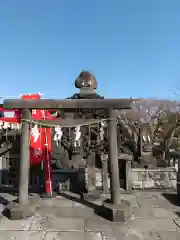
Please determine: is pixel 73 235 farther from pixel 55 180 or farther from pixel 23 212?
pixel 55 180

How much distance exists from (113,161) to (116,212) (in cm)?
143

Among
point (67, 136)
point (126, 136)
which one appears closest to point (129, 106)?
point (67, 136)

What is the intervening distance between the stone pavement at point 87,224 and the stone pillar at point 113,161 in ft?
2.49

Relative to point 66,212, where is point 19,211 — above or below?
above

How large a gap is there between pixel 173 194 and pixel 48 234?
5.65m

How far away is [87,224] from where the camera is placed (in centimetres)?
576

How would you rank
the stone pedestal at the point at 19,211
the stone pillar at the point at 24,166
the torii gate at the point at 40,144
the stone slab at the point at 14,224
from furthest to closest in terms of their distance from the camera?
the torii gate at the point at 40,144 < the stone pillar at the point at 24,166 < the stone pedestal at the point at 19,211 < the stone slab at the point at 14,224

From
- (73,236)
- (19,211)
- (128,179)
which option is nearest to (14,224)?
(19,211)

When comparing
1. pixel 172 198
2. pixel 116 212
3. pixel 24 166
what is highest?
pixel 24 166

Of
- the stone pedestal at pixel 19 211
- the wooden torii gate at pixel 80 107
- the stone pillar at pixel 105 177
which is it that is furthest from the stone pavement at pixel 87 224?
the stone pillar at pixel 105 177

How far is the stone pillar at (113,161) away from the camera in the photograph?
6.28 metres

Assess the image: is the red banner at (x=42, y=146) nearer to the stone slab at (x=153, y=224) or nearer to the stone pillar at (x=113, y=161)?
the stone pillar at (x=113, y=161)

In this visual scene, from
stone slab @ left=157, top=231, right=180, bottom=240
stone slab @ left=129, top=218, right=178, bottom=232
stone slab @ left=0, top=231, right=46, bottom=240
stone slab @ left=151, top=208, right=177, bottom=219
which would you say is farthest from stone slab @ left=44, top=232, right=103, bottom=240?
stone slab @ left=151, top=208, right=177, bottom=219

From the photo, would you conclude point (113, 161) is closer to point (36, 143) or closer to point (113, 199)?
point (113, 199)
